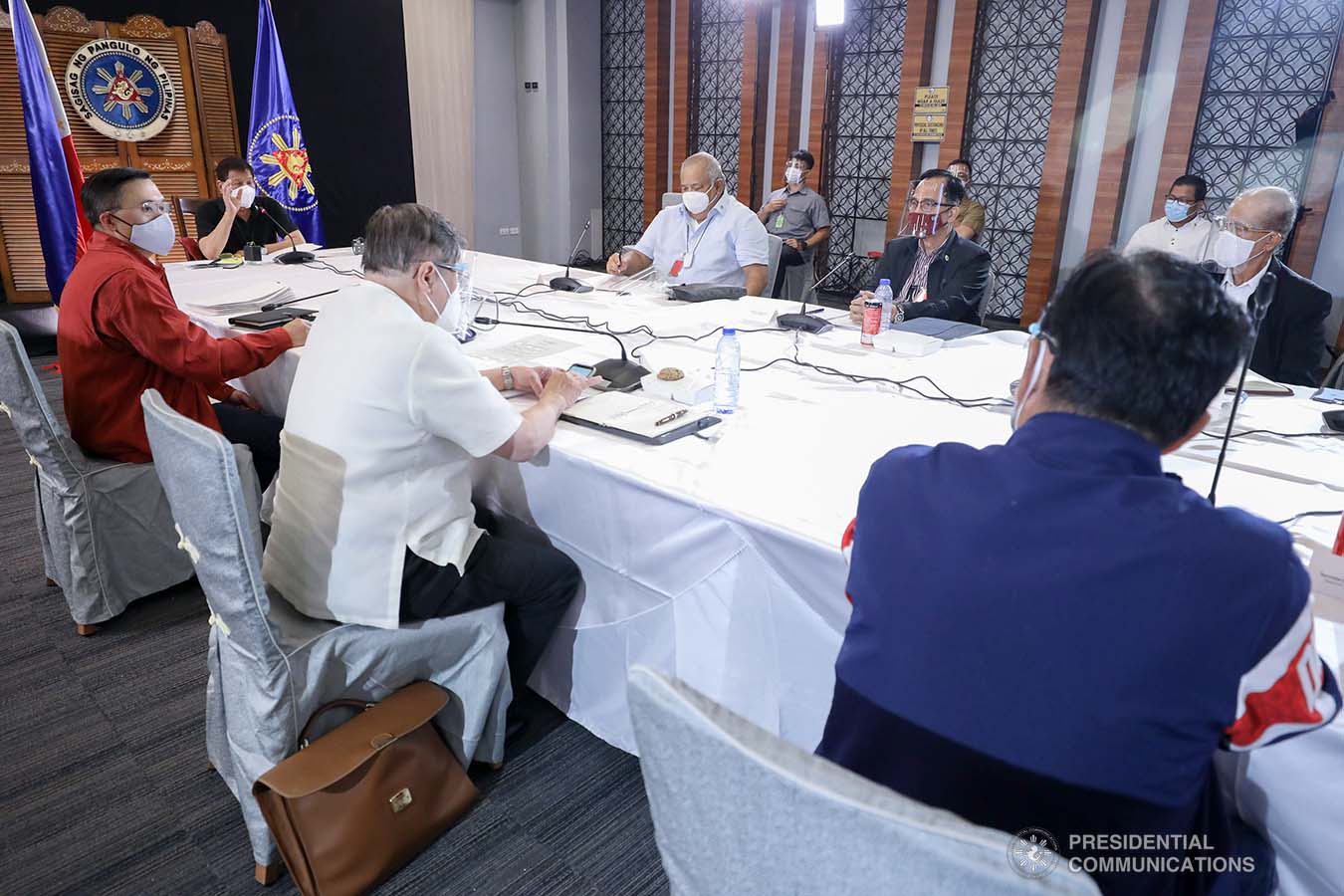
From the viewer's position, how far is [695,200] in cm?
338

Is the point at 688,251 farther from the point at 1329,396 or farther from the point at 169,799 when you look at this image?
the point at 169,799

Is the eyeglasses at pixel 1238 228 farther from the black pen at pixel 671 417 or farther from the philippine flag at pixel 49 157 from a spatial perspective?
the philippine flag at pixel 49 157

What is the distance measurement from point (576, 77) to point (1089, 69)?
4.09 meters

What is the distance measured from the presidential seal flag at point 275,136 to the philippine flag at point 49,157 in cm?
119

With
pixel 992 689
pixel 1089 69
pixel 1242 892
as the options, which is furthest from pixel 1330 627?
pixel 1089 69

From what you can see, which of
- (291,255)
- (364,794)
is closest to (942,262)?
(364,794)

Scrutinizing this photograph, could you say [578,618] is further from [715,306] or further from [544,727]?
[715,306]

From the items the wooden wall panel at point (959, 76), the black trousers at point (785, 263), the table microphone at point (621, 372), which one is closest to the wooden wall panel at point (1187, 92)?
the wooden wall panel at point (959, 76)

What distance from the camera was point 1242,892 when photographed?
869mm

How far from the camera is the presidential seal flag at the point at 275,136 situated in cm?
502

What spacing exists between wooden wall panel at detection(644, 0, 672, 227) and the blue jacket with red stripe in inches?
240

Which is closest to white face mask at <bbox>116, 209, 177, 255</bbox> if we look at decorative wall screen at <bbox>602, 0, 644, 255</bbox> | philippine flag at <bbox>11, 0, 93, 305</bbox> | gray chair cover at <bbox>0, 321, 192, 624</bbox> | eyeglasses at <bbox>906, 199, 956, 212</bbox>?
gray chair cover at <bbox>0, 321, 192, 624</bbox>

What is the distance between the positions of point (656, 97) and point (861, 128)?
1.80m

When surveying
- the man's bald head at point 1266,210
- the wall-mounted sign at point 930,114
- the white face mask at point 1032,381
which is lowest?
the white face mask at point 1032,381
